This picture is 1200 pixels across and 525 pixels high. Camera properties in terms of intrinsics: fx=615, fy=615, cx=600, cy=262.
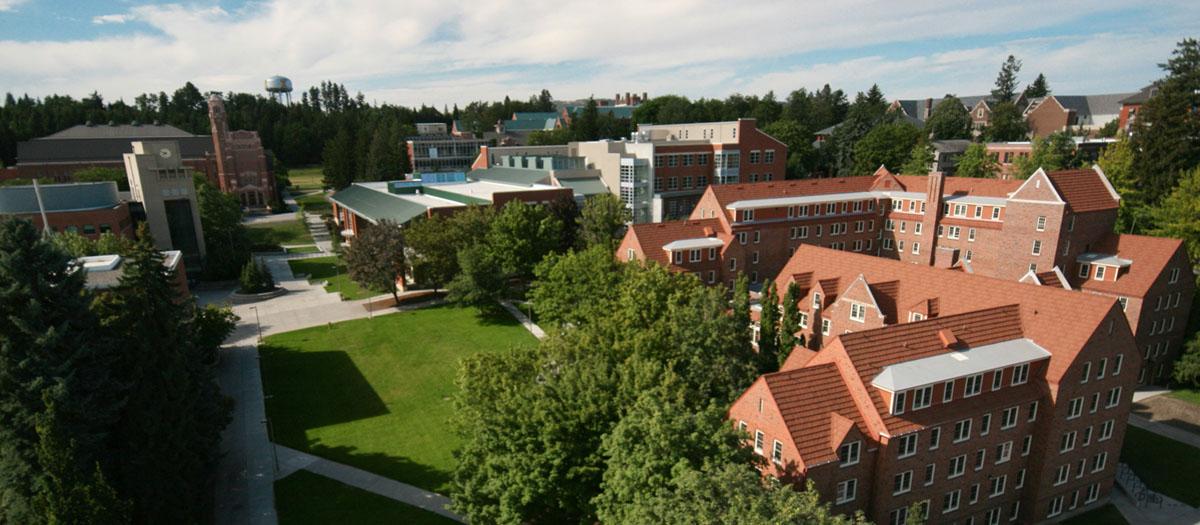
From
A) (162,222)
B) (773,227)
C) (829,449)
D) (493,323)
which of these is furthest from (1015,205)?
(162,222)

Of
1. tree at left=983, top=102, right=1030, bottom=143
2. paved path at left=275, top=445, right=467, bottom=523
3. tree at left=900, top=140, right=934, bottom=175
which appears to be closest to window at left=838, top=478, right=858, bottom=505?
paved path at left=275, top=445, right=467, bottom=523

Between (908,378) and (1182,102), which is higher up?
(1182,102)

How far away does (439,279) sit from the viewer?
2488 inches

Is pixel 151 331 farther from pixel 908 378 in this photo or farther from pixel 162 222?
pixel 162 222

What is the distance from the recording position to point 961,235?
63.7 metres

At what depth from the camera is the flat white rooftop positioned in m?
26.7

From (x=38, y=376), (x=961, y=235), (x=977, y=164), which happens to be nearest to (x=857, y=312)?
(x=961, y=235)

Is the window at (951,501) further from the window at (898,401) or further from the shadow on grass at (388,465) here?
the shadow on grass at (388,465)

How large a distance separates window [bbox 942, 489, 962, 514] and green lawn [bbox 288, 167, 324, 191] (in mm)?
168427

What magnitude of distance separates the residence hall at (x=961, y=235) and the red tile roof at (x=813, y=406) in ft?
57.6

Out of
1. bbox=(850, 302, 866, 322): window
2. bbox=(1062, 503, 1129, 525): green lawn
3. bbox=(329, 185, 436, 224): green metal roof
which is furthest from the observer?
bbox=(329, 185, 436, 224): green metal roof

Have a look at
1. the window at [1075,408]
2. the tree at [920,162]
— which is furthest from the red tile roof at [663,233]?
the tree at [920,162]

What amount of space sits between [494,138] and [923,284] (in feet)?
489

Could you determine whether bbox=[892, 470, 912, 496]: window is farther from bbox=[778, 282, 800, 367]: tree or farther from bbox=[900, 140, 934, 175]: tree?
bbox=[900, 140, 934, 175]: tree
